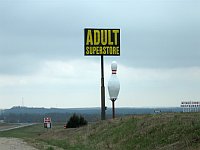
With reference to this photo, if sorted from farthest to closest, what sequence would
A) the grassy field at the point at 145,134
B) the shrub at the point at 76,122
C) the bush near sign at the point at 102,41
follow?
the shrub at the point at 76,122, the bush near sign at the point at 102,41, the grassy field at the point at 145,134

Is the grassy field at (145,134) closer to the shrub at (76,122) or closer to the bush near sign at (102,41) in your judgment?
the bush near sign at (102,41)

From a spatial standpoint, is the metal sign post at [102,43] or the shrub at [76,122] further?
the shrub at [76,122]

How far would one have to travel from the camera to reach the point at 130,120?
27516 millimetres

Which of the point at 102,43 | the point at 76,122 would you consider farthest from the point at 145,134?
the point at 76,122

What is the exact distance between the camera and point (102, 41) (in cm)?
3691

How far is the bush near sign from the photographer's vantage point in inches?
1437

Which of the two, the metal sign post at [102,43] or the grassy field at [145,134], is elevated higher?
the metal sign post at [102,43]

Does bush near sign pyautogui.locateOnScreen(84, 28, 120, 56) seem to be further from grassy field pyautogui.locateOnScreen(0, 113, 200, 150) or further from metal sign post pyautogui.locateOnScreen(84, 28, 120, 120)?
grassy field pyautogui.locateOnScreen(0, 113, 200, 150)

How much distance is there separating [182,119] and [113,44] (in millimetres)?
15718

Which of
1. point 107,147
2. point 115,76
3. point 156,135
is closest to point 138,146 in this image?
point 156,135

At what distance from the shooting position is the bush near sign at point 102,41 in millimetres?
36500

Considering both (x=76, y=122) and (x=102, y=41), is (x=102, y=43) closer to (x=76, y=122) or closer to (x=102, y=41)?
(x=102, y=41)

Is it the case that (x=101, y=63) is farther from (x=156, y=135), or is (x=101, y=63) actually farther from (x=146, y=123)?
(x=156, y=135)

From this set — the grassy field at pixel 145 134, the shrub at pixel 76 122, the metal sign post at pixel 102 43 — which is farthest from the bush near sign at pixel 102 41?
the grassy field at pixel 145 134
